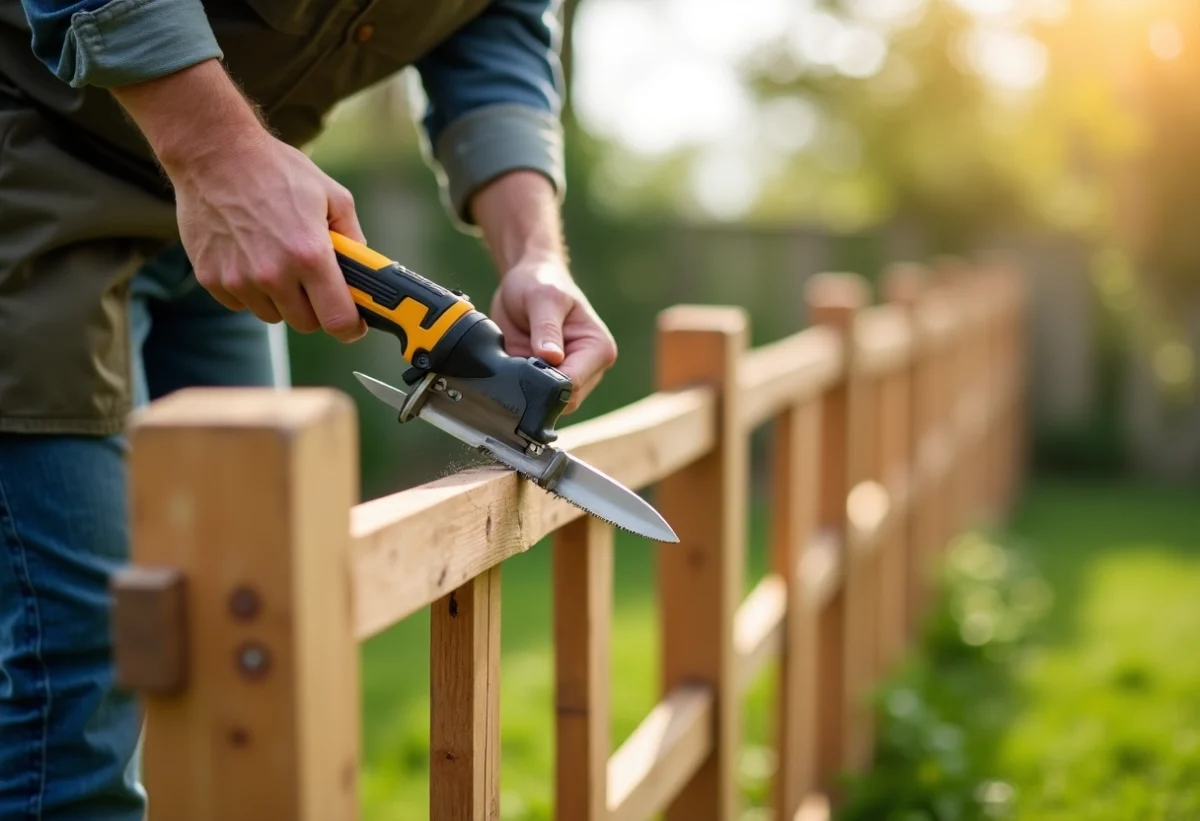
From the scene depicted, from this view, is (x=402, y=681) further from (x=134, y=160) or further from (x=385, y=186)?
(x=385, y=186)

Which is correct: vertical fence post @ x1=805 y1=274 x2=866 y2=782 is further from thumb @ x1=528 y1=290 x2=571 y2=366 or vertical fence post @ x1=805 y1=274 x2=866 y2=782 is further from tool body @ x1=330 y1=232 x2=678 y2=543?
tool body @ x1=330 y1=232 x2=678 y2=543

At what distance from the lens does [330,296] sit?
53.6 inches

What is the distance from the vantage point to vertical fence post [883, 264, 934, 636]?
4.74 metres

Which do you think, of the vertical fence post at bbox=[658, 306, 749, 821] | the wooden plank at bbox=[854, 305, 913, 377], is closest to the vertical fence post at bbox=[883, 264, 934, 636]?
the wooden plank at bbox=[854, 305, 913, 377]

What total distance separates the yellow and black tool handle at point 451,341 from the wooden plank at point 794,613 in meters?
1.53

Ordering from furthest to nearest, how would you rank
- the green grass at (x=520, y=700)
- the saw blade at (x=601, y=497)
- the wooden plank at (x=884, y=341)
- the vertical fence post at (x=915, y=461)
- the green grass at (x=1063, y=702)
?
the vertical fence post at (x=915, y=461)
the wooden plank at (x=884, y=341)
the green grass at (x=520, y=700)
the green grass at (x=1063, y=702)
the saw blade at (x=601, y=497)

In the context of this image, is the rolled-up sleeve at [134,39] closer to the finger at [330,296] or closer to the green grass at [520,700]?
the finger at [330,296]

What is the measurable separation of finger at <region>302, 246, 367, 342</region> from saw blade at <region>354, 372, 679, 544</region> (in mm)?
71

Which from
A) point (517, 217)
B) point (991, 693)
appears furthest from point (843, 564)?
point (517, 217)

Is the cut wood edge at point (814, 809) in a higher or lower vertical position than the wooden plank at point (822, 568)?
lower

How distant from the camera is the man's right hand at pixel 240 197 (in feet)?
4.33

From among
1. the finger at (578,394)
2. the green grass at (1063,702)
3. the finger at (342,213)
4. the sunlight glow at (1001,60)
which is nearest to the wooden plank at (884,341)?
the green grass at (1063,702)

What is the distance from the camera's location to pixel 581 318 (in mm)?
1668

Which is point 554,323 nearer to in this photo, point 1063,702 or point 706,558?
point 706,558
